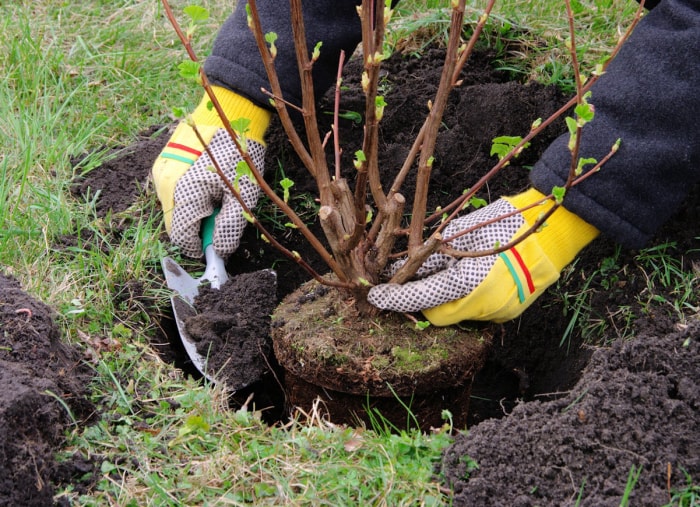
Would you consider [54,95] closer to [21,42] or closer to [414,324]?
[21,42]

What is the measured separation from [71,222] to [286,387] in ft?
2.96

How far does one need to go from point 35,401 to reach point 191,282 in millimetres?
848

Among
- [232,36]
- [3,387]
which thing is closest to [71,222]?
[232,36]

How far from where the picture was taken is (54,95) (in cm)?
314

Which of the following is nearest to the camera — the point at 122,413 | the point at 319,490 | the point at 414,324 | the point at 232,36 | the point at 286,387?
the point at 319,490

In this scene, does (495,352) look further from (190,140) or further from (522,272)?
(190,140)

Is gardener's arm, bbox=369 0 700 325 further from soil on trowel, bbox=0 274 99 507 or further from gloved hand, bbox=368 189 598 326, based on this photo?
soil on trowel, bbox=0 274 99 507

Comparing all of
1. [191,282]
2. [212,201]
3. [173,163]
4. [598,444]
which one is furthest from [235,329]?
[598,444]

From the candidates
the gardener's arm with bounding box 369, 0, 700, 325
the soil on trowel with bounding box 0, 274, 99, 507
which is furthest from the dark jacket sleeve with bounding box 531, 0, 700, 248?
the soil on trowel with bounding box 0, 274, 99, 507

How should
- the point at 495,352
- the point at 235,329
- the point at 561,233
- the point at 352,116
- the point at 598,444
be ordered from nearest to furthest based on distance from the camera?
the point at 598,444 → the point at 561,233 → the point at 235,329 → the point at 495,352 → the point at 352,116

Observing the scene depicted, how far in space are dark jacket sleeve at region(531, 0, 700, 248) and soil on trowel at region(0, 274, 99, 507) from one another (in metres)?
1.32

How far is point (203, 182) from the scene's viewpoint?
2379 mm

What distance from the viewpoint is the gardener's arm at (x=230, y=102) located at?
94.4 inches

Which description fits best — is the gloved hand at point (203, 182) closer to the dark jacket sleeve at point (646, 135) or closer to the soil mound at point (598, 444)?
the dark jacket sleeve at point (646, 135)
